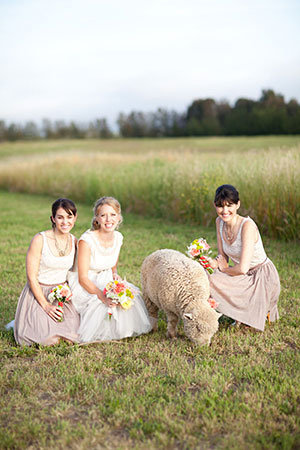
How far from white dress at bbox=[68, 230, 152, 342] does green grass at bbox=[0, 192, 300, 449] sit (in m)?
0.14

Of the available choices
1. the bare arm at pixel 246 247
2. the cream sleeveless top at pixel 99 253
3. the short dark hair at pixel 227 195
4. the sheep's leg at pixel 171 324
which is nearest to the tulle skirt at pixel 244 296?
the bare arm at pixel 246 247

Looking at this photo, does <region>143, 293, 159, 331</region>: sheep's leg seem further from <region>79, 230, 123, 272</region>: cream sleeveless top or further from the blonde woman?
<region>79, 230, 123, 272</region>: cream sleeveless top

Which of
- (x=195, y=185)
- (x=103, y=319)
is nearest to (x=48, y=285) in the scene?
(x=103, y=319)

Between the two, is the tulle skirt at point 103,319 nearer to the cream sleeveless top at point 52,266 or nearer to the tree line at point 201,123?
the cream sleeveless top at point 52,266

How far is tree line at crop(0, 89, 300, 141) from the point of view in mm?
40594

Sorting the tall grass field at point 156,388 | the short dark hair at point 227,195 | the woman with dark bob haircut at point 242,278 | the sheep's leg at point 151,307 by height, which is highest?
the short dark hair at point 227,195

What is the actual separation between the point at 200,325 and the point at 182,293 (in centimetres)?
40

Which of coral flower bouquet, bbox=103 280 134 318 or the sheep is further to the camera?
coral flower bouquet, bbox=103 280 134 318

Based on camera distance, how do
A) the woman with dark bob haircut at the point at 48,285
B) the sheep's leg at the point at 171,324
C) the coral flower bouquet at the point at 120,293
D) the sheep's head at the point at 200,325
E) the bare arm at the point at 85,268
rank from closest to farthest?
the sheep's head at the point at 200,325 < the coral flower bouquet at the point at 120,293 < the woman with dark bob haircut at the point at 48,285 < the sheep's leg at the point at 171,324 < the bare arm at the point at 85,268

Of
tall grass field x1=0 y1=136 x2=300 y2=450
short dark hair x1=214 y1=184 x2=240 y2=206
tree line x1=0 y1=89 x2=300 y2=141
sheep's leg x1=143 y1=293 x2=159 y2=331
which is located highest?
tree line x1=0 y1=89 x2=300 y2=141

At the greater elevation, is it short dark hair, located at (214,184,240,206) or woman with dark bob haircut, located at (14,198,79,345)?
short dark hair, located at (214,184,240,206)

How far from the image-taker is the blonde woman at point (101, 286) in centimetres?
477

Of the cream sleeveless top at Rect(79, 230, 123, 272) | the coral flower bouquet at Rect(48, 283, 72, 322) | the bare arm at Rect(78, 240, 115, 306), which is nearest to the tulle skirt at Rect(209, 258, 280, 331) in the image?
the cream sleeveless top at Rect(79, 230, 123, 272)

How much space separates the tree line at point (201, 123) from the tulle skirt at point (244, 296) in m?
37.0
